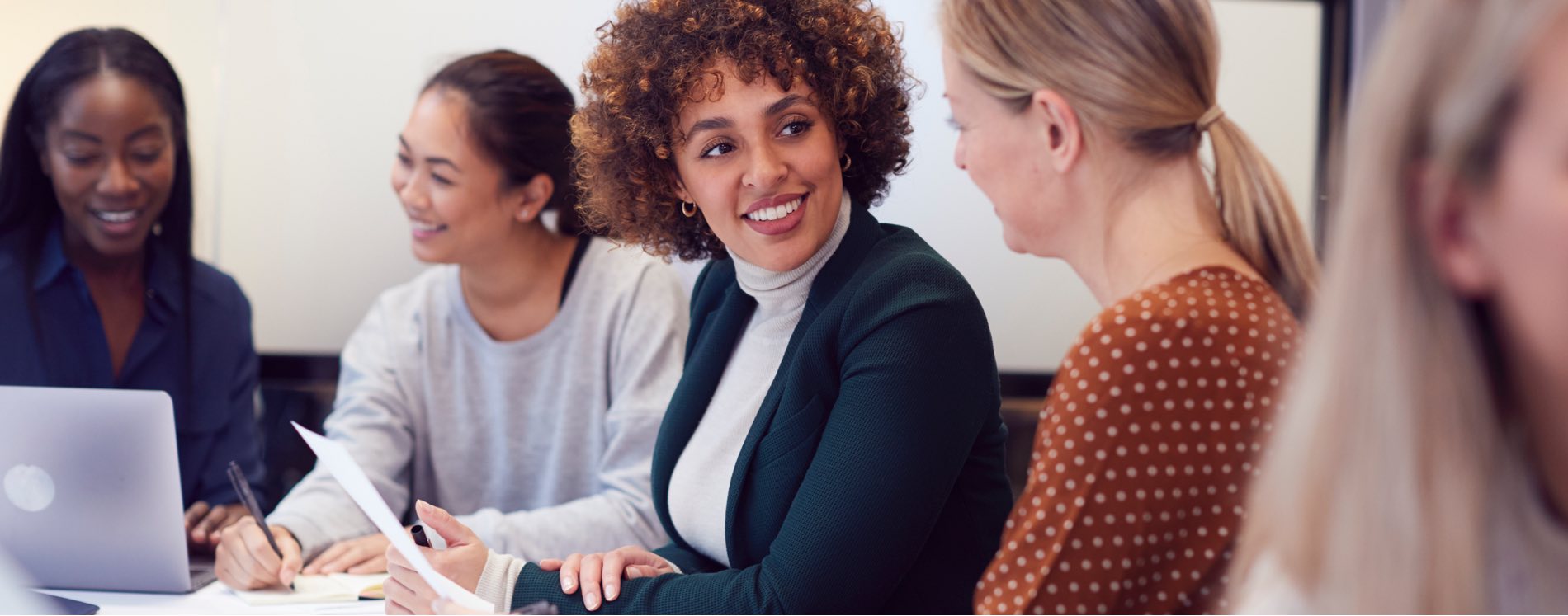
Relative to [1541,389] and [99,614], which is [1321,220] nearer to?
[1541,389]

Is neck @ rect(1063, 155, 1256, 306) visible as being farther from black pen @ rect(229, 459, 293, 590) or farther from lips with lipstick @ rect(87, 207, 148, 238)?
lips with lipstick @ rect(87, 207, 148, 238)

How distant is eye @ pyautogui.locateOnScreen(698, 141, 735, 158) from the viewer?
1.50m

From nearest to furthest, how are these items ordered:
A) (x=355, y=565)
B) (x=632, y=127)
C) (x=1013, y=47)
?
(x=1013, y=47)
(x=632, y=127)
(x=355, y=565)

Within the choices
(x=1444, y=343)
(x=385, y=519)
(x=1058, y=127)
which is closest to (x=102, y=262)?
(x=385, y=519)

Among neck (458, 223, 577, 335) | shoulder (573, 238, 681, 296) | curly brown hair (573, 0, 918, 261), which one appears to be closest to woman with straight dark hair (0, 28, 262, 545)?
neck (458, 223, 577, 335)

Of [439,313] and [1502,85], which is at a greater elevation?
[1502,85]

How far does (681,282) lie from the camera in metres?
2.23

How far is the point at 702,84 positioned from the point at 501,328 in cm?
91

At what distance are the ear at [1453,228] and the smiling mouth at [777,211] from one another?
2.83ft

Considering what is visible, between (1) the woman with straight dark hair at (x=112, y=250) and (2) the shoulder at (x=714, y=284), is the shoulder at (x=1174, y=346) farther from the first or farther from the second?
(1) the woman with straight dark hair at (x=112, y=250)

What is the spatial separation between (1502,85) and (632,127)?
43.7 inches

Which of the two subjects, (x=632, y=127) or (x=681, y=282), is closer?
(x=632, y=127)

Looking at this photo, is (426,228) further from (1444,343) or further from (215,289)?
(1444,343)

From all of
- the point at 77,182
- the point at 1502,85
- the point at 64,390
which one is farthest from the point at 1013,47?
the point at 77,182
